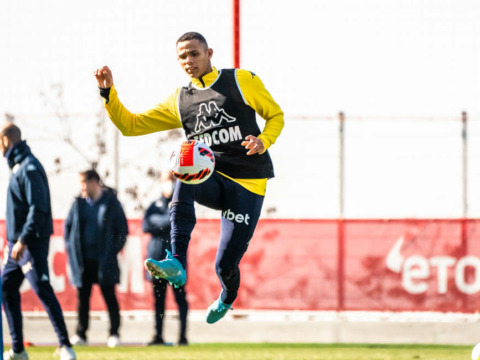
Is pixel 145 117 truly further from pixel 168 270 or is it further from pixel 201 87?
pixel 168 270

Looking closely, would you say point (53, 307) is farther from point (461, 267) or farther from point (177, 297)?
point (461, 267)

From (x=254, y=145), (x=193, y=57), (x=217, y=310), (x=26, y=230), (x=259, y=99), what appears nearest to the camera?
(x=254, y=145)

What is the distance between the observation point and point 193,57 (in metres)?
7.94

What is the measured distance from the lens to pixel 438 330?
14.5m

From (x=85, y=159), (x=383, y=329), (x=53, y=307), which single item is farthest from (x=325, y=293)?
(x=53, y=307)

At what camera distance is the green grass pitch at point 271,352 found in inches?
439

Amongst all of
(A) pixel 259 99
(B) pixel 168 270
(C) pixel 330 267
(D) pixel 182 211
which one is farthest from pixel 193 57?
(C) pixel 330 267

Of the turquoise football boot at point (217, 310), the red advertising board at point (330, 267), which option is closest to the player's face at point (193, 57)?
the turquoise football boot at point (217, 310)

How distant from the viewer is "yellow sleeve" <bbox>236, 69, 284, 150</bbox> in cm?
801

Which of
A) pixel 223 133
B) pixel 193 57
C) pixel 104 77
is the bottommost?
pixel 223 133

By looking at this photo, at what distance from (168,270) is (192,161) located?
29.0 inches

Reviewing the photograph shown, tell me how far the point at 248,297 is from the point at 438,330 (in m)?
2.42

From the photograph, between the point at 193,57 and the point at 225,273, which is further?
the point at 225,273

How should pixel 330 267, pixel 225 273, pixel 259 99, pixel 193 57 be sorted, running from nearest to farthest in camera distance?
1. pixel 193 57
2. pixel 259 99
3. pixel 225 273
4. pixel 330 267
